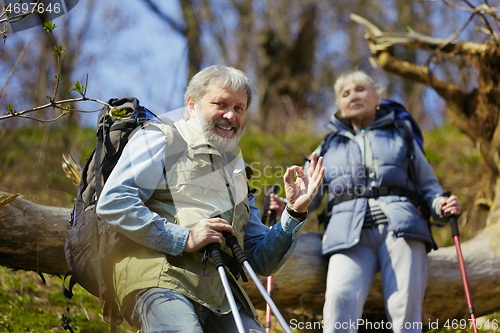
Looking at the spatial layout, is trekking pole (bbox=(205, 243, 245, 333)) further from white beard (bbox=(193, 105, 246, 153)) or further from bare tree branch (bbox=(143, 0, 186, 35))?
bare tree branch (bbox=(143, 0, 186, 35))

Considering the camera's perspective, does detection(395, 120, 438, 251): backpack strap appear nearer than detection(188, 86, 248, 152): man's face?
No

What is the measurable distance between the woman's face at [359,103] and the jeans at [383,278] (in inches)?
40.1

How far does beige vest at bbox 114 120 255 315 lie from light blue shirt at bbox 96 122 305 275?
69 mm

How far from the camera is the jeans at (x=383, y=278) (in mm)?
3059

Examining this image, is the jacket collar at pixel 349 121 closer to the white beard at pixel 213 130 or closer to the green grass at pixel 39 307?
the white beard at pixel 213 130

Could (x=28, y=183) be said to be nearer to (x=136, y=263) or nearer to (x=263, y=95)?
(x=136, y=263)

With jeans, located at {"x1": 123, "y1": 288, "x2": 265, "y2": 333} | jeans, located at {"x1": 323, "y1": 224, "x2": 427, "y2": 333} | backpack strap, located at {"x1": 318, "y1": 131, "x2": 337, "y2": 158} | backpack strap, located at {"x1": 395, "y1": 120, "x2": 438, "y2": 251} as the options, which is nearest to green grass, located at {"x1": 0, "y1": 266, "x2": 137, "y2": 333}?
jeans, located at {"x1": 123, "y1": 288, "x2": 265, "y2": 333}

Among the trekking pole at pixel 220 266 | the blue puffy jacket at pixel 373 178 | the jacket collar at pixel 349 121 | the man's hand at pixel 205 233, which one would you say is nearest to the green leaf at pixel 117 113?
the man's hand at pixel 205 233

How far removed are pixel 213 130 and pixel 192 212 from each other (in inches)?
19.2

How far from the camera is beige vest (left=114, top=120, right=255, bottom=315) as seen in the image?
6.52 ft

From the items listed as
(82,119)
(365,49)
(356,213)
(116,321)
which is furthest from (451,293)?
(365,49)

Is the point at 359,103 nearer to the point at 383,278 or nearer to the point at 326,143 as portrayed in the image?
the point at 326,143

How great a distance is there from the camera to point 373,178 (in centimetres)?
346

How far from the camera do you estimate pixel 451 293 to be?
3.83m
